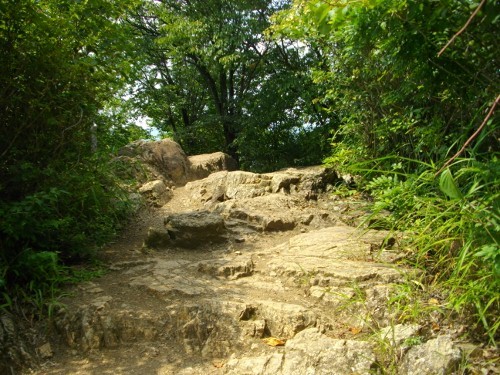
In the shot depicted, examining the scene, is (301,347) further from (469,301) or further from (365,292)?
(469,301)

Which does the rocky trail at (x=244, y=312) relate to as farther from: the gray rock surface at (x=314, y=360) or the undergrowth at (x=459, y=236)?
the undergrowth at (x=459, y=236)

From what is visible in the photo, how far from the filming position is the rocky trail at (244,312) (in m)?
2.54

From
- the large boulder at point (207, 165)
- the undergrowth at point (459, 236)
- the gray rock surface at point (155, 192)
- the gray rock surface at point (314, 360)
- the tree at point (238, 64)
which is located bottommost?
the gray rock surface at point (314, 360)

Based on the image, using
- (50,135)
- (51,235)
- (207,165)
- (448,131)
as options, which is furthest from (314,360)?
(207,165)

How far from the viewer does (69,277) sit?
3680mm

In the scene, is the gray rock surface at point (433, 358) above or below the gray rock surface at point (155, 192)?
below

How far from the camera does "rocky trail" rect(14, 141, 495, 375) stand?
254 centimetres

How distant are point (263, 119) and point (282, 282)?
749 cm

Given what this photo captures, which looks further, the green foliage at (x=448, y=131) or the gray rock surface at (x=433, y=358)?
the green foliage at (x=448, y=131)

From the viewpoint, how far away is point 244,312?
3121 millimetres

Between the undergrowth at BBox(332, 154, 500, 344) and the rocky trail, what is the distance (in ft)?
0.65

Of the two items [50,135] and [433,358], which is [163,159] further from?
[433,358]

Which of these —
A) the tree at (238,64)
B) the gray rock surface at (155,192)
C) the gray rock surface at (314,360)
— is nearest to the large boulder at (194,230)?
the gray rock surface at (155,192)

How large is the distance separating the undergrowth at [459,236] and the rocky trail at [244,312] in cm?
20
